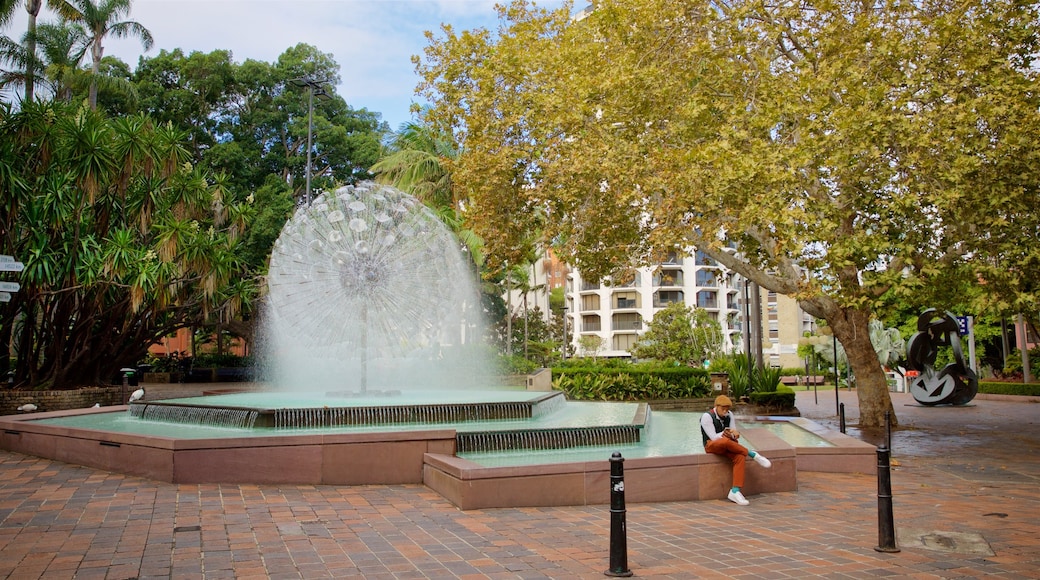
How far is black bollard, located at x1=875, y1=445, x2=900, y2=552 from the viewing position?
6.81 metres

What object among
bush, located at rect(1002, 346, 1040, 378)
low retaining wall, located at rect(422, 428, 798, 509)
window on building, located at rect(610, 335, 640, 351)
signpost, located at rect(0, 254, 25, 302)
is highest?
window on building, located at rect(610, 335, 640, 351)

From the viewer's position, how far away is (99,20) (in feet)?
120

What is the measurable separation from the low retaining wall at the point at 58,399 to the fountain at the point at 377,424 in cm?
549

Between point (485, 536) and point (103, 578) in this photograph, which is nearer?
point (103, 578)

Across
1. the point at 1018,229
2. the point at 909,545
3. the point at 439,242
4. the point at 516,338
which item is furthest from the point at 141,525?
the point at 516,338

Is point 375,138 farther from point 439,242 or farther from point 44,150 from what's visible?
point 439,242

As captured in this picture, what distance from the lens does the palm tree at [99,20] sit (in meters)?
35.0

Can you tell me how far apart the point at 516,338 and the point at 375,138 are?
15.8 m

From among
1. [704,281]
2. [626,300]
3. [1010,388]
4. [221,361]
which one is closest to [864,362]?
[1010,388]

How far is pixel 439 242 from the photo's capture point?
16.5 m

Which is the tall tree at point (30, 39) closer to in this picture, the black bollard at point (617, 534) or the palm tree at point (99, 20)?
the palm tree at point (99, 20)

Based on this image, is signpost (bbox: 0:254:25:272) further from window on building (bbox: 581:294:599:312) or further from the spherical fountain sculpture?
window on building (bbox: 581:294:599:312)

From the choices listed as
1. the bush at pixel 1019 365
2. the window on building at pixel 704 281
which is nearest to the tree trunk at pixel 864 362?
the bush at pixel 1019 365

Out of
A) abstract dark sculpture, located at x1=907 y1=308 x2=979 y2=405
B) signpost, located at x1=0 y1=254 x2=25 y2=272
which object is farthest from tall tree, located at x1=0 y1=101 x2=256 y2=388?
abstract dark sculpture, located at x1=907 y1=308 x2=979 y2=405
